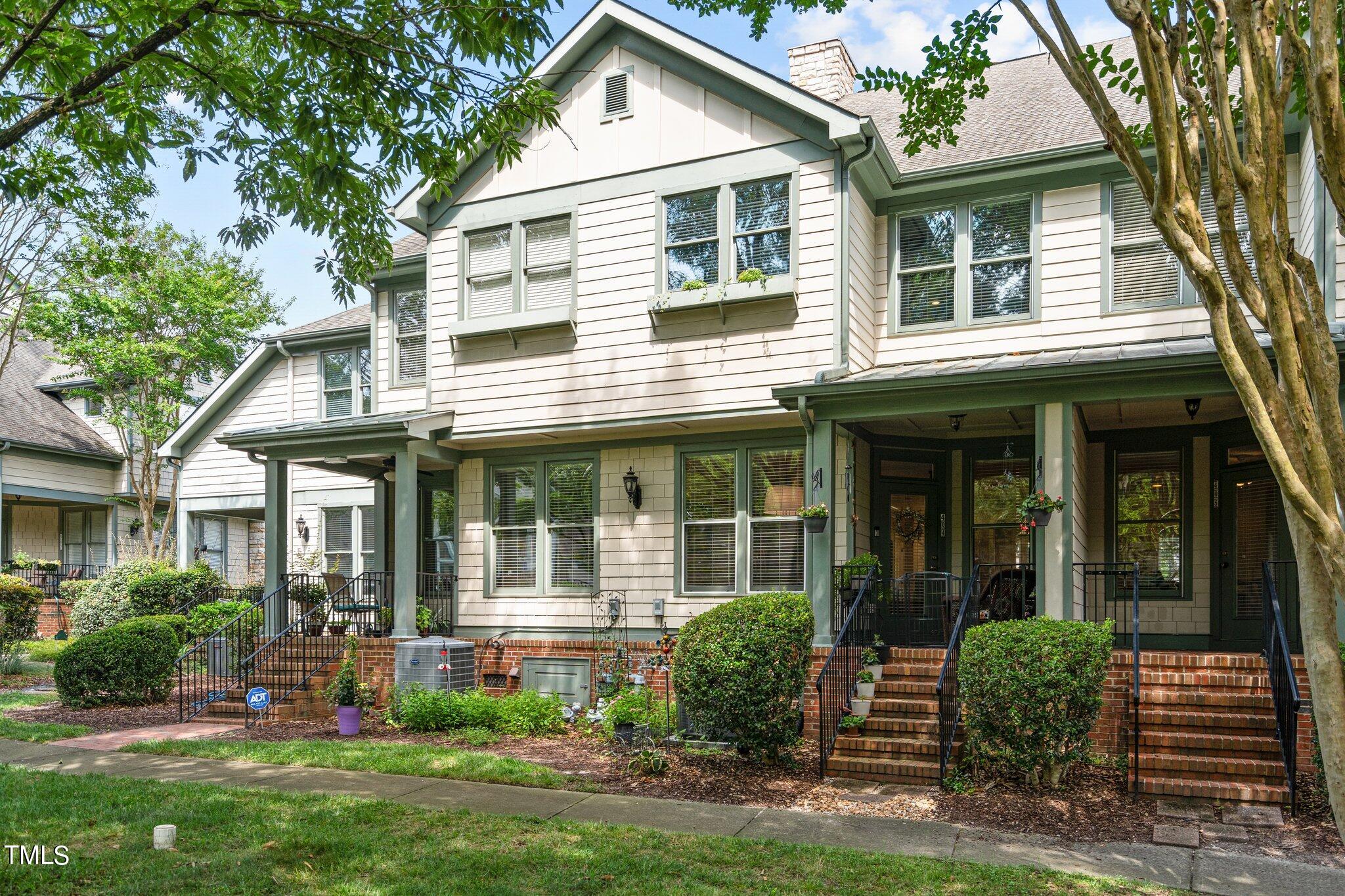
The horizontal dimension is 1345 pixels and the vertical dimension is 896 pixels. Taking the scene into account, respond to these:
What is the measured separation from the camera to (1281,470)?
4.03 metres

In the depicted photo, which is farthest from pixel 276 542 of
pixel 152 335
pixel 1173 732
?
pixel 152 335

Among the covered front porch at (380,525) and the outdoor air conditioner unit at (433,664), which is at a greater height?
the covered front porch at (380,525)

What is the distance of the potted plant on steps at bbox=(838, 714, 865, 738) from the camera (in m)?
9.48

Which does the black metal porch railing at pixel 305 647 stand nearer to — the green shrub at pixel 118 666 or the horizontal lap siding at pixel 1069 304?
the green shrub at pixel 118 666

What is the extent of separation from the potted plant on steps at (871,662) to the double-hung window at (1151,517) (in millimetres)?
3556

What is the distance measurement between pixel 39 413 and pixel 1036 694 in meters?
26.5

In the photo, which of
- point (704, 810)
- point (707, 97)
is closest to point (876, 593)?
point (704, 810)

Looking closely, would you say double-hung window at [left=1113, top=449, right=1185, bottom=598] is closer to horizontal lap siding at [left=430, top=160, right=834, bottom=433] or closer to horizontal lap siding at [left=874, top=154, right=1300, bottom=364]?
horizontal lap siding at [left=874, top=154, right=1300, bottom=364]

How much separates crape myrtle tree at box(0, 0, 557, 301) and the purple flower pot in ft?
17.7

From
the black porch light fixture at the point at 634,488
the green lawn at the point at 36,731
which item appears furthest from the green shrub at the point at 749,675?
the green lawn at the point at 36,731

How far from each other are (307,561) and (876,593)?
11.5m

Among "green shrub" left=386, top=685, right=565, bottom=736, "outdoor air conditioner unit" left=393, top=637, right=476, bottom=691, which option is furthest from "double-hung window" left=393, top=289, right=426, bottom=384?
"green shrub" left=386, top=685, right=565, bottom=736

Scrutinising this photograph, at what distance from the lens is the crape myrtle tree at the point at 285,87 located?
23.2 feet

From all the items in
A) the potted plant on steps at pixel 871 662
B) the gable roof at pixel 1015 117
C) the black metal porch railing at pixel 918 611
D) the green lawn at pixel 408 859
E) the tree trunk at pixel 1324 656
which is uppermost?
the gable roof at pixel 1015 117
